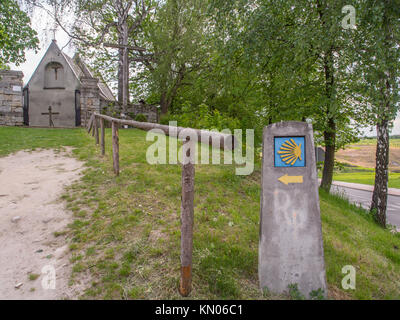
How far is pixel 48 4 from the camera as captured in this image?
1260 cm

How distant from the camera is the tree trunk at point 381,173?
6129 mm

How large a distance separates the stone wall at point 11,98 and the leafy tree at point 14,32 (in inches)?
155

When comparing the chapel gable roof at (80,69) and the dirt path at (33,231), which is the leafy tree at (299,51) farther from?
the chapel gable roof at (80,69)

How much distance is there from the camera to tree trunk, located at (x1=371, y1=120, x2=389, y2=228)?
6129mm

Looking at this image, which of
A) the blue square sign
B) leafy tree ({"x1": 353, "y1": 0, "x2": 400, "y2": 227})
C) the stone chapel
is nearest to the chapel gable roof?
the stone chapel

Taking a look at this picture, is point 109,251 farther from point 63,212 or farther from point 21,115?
point 21,115

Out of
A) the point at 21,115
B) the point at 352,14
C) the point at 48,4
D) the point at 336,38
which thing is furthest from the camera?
the point at 21,115

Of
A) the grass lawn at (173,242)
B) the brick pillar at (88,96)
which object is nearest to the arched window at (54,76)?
the brick pillar at (88,96)

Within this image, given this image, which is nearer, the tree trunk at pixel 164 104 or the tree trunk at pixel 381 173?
the tree trunk at pixel 381 173

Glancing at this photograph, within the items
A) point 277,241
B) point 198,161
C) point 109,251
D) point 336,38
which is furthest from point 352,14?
point 109,251

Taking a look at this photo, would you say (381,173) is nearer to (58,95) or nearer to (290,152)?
(290,152)

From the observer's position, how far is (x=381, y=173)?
20.7ft
